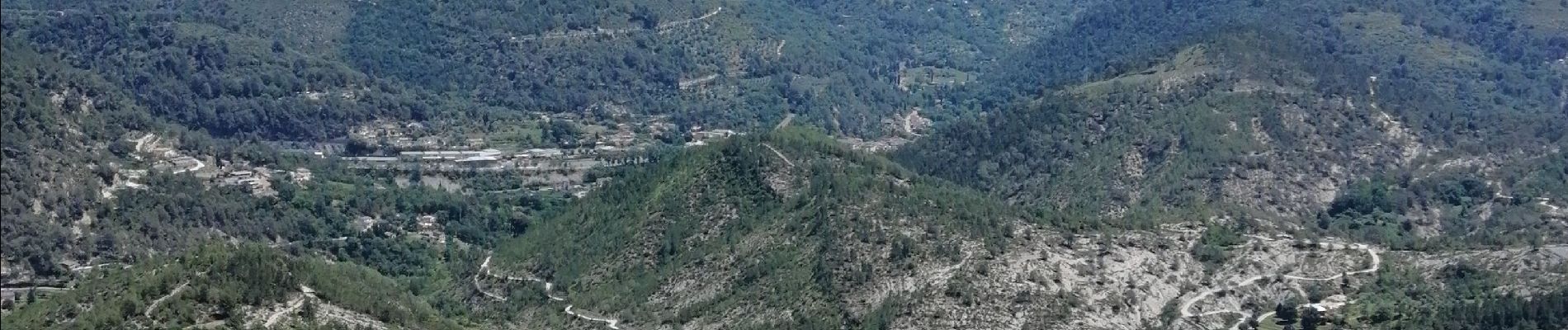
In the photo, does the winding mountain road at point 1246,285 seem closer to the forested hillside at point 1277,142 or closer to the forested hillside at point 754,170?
the forested hillside at point 754,170

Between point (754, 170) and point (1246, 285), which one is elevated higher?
point (754, 170)

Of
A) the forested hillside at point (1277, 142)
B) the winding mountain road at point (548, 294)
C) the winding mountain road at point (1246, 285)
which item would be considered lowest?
the forested hillside at point (1277, 142)

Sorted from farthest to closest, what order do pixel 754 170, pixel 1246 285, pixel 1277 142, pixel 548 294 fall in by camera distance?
1. pixel 1277 142
2. pixel 754 170
3. pixel 548 294
4. pixel 1246 285

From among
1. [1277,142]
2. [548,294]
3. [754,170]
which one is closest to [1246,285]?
[754,170]

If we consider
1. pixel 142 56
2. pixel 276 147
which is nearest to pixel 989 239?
pixel 276 147

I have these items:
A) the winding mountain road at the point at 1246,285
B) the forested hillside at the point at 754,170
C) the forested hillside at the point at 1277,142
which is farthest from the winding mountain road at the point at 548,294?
the forested hillside at the point at 1277,142

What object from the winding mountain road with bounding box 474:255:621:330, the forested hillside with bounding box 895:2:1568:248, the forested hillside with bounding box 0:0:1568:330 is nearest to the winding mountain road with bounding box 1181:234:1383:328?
the forested hillside with bounding box 0:0:1568:330

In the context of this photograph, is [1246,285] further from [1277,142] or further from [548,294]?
[1277,142]

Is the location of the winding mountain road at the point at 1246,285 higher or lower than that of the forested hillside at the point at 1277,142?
higher

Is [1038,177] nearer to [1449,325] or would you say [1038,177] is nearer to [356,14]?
[1449,325]

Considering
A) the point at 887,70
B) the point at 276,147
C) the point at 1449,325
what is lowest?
the point at 887,70

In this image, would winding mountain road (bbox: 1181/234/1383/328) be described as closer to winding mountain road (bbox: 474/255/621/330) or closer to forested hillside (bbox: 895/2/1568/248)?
forested hillside (bbox: 895/2/1568/248)
